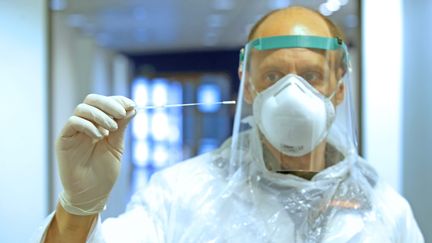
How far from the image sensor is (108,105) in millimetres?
926

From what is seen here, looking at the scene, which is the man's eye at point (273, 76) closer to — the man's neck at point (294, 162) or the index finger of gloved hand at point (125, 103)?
the man's neck at point (294, 162)

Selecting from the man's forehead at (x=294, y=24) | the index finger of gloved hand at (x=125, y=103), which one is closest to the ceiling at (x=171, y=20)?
the man's forehead at (x=294, y=24)

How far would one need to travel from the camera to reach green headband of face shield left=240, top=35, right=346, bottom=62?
1.14m

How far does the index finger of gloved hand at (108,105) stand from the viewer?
926mm

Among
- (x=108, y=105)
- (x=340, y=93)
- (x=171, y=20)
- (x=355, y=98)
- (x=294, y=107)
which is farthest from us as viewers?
(x=171, y=20)

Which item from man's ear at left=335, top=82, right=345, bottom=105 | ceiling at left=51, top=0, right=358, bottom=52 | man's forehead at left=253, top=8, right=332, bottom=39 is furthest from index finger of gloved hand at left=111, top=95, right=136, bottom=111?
ceiling at left=51, top=0, right=358, bottom=52

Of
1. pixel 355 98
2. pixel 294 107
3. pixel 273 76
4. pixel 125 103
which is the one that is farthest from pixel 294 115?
pixel 355 98

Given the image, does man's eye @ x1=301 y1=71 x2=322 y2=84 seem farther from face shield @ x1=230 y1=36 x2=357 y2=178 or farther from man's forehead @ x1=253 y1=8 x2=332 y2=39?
man's forehead @ x1=253 y1=8 x2=332 y2=39

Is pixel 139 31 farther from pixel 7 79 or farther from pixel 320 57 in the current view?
pixel 320 57

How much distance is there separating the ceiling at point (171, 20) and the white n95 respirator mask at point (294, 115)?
1.95 meters

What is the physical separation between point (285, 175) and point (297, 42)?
0.33m

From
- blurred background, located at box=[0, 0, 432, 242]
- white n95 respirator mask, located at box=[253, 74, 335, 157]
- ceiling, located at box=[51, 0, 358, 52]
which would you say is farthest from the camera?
ceiling, located at box=[51, 0, 358, 52]

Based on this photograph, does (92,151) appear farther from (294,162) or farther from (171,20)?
(171,20)

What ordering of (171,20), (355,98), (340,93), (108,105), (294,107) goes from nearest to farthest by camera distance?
(108,105)
(294,107)
(340,93)
(355,98)
(171,20)
